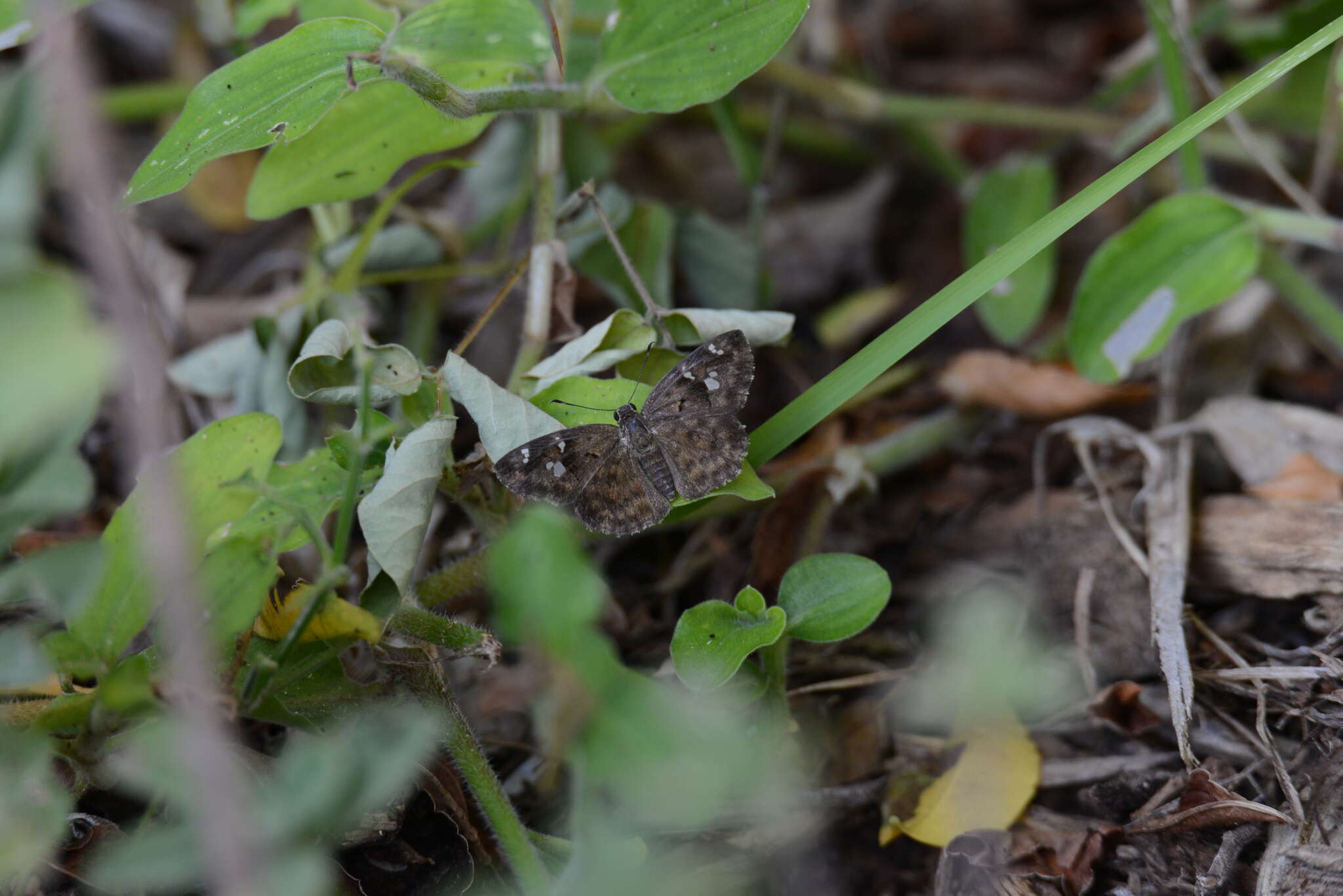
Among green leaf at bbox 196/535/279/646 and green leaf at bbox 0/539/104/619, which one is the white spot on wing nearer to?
green leaf at bbox 196/535/279/646

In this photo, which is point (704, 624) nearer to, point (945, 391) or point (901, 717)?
point (901, 717)

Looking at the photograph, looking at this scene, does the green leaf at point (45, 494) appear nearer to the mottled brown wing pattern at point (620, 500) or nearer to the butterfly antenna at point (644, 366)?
the mottled brown wing pattern at point (620, 500)

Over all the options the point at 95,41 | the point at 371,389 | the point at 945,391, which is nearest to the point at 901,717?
the point at 945,391

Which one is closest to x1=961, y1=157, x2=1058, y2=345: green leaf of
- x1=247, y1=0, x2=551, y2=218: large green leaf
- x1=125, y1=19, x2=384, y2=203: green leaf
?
x1=247, y1=0, x2=551, y2=218: large green leaf

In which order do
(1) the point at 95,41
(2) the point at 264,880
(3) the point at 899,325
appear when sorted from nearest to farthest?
(2) the point at 264,880 → (3) the point at 899,325 → (1) the point at 95,41

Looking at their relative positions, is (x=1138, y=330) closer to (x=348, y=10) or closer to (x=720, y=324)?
(x=720, y=324)

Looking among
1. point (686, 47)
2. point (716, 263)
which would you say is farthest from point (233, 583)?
point (716, 263)

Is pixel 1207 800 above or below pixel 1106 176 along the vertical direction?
below
